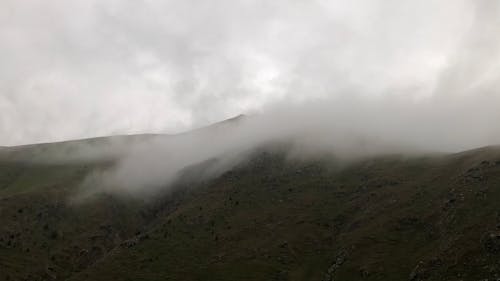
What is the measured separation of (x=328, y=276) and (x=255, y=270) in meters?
25.3

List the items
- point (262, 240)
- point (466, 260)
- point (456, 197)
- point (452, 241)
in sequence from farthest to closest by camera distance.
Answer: point (262, 240)
point (456, 197)
point (452, 241)
point (466, 260)

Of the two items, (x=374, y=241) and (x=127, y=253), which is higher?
(x=127, y=253)

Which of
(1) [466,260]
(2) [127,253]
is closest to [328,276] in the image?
(1) [466,260]

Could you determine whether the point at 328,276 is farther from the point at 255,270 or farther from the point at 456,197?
the point at 456,197

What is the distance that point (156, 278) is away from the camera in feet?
559

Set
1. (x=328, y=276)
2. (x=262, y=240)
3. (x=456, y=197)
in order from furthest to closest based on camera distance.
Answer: (x=262, y=240) < (x=456, y=197) < (x=328, y=276)

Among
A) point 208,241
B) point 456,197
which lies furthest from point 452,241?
point 208,241

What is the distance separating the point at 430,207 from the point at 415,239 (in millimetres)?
17727

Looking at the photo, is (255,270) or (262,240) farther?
(262,240)

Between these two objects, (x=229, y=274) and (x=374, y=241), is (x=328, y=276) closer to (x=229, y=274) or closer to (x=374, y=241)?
(x=374, y=241)

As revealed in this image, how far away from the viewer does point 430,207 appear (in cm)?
17262

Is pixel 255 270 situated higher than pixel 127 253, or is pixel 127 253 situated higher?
pixel 127 253

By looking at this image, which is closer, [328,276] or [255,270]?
[328,276]

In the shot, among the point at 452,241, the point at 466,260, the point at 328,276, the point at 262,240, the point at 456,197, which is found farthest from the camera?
the point at 262,240
